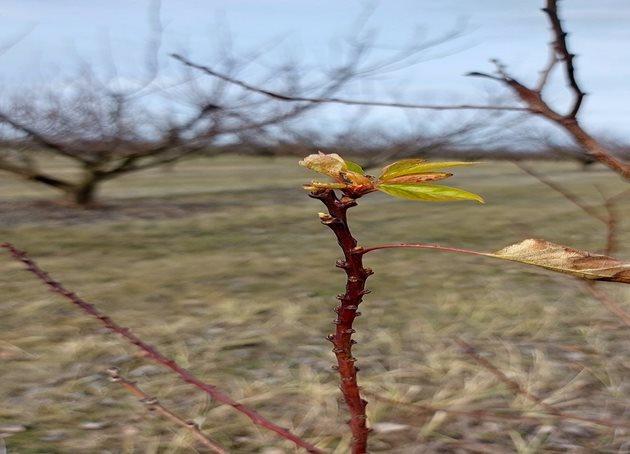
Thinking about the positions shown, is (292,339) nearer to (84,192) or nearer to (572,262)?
(572,262)

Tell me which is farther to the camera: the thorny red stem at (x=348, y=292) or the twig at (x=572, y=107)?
the twig at (x=572, y=107)

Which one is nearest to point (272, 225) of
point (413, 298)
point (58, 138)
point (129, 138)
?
point (129, 138)

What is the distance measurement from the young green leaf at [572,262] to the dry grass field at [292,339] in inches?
40.3

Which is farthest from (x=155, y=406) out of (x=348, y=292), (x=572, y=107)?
(x=572, y=107)

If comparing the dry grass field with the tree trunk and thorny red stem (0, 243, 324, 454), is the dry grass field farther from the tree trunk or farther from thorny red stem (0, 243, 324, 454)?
the tree trunk

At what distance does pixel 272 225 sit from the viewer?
6.99m

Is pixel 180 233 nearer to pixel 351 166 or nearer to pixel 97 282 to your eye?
pixel 97 282

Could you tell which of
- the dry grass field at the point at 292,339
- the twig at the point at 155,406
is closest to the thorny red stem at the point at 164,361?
the twig at the point at 155,406

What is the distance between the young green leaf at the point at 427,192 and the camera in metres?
0.54

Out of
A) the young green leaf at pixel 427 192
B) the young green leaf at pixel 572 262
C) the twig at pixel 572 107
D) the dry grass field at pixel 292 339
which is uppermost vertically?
the twig at pixel 572 107

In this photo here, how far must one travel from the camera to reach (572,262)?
563 mm

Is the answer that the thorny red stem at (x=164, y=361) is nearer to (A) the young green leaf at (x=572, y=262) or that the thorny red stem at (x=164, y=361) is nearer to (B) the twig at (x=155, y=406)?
(B) the twig at (x=155, y=406)

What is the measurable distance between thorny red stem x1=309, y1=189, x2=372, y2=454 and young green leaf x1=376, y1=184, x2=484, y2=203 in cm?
4

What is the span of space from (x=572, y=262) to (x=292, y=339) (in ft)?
9.58
